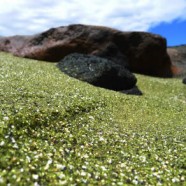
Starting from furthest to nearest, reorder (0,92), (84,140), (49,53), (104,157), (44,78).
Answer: (49,53), (44,78), (0,92), (84,140), (104,157)

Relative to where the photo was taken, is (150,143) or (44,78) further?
(44,78)

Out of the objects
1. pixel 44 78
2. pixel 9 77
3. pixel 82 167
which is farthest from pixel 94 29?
pixel 82 167

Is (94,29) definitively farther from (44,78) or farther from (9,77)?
(9,77)

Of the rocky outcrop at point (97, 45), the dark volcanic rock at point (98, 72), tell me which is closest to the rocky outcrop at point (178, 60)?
the rocky outcrop at point (97, 45)

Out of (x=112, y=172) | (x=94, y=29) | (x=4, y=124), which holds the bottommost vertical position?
(x=112, y=172)

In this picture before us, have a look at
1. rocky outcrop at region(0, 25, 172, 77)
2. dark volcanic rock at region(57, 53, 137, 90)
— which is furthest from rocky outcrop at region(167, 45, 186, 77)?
dark volcanic rock at region(57, 53, 137, 90)

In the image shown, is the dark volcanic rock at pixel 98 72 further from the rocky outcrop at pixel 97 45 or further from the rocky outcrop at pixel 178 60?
the rocky outcrop at pixel 178 60

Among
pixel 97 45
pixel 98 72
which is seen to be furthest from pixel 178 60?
pixel 98 72

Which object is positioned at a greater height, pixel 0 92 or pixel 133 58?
pixel 133 58

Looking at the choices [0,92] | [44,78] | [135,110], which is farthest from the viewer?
[44,78]
